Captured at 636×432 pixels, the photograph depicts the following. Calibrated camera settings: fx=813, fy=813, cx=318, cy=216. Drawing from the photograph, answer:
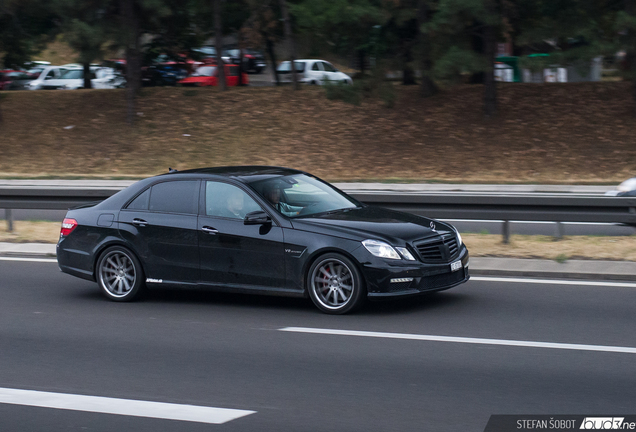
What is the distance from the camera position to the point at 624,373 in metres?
6.03

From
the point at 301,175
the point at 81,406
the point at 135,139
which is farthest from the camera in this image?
the point at 135,139

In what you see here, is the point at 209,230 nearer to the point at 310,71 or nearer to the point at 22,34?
the point at 22,34

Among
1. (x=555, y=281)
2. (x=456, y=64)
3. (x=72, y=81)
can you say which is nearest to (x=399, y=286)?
(x=555, y=281)

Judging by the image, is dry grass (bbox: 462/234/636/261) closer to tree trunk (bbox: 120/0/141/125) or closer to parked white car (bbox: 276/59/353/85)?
tree trunk (bbox: 120/0/141/125)

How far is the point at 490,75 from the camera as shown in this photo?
87.8ft

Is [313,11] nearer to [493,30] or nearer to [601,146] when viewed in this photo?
[493,30]

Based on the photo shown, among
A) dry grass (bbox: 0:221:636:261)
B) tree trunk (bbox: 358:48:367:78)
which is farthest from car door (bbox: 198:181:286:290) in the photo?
tree trunk (bbox: 358:48:367:78)

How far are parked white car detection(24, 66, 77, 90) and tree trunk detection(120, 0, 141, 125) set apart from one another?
11.7 meters

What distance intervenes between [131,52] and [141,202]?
22070 mm

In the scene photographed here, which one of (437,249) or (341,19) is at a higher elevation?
(341,19)

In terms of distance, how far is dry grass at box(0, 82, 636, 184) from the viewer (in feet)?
80.1

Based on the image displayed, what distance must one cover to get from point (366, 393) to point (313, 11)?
21.8m

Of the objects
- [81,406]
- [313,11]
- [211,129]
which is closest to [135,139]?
[211,129]

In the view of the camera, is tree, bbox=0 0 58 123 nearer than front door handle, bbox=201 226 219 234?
No
